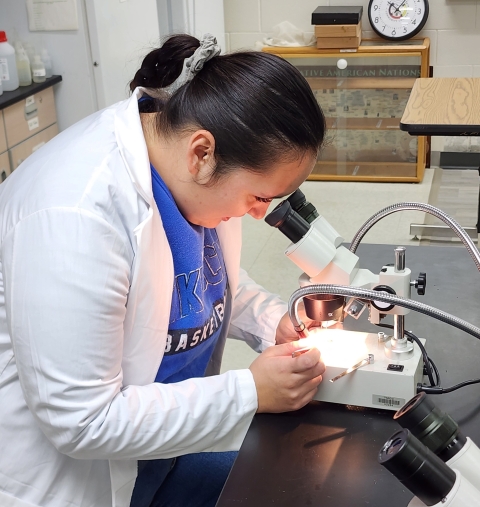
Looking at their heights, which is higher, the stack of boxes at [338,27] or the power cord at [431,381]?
the stack of boxes at [338,27]

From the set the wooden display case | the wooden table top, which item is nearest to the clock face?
the wooden display case

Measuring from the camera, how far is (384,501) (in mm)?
860

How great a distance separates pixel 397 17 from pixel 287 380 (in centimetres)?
341

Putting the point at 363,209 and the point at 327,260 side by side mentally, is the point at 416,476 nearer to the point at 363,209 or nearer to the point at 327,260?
the point at 327,260

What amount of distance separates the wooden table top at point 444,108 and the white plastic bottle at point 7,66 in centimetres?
153

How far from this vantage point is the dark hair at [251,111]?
1006 mm

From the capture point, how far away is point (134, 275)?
3.35ft

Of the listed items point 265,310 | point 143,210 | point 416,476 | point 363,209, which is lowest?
point 363,209

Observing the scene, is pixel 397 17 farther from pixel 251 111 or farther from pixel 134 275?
pixel 134 275

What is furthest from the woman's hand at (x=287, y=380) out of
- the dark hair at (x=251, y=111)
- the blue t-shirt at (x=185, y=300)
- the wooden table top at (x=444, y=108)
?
the wooden table top at (x=444, y=108)

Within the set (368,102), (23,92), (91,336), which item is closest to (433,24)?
(368,102)

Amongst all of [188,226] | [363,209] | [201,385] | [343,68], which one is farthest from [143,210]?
[343,68]

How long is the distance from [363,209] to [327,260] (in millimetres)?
2738

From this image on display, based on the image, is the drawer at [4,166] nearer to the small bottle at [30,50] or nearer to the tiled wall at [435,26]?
the small bottle at [30,50]
